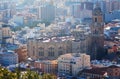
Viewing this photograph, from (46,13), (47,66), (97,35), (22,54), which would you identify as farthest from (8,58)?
(46,13)

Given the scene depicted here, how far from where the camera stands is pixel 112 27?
119ft

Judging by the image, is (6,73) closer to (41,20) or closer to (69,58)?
(69,58)

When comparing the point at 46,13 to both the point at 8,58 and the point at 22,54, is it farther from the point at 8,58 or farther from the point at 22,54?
the point at 8,58

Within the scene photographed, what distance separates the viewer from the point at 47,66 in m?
22.6

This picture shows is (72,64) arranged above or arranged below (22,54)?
above

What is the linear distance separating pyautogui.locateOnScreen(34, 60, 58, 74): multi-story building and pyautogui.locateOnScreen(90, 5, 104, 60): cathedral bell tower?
3.66 metres

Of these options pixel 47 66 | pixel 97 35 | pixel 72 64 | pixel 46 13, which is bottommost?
pixel 47 66

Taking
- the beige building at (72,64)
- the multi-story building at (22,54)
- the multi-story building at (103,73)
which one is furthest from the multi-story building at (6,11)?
the multi-story building at (103,73)

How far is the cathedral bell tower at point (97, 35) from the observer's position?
25703 millimetres

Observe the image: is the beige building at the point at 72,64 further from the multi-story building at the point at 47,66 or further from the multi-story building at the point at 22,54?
the multi-story building at the point at 22,54

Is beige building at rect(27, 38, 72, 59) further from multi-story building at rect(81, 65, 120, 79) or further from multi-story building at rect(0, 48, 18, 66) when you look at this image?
multi-story building at rect(81, 65, 120, 79)

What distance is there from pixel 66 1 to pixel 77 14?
13.7 meters

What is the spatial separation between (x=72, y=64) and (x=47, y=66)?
1308 millimetres

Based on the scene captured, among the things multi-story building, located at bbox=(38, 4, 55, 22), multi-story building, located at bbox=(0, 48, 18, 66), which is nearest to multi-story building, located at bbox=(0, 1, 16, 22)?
multi-story building, located at bbox=(38, 4, 55, 22)
